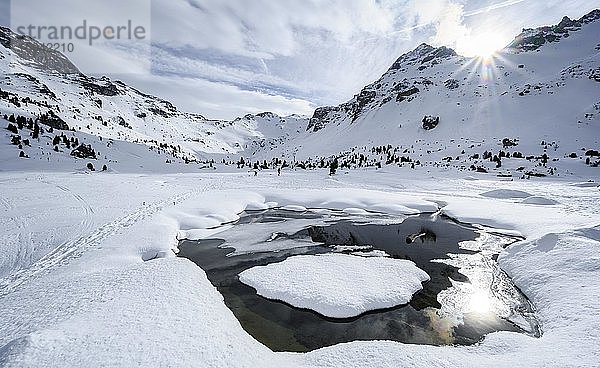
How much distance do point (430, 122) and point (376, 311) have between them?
60.4 meters

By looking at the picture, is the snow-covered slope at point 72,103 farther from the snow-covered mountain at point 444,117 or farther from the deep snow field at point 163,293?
the deep snow field at point 163,293

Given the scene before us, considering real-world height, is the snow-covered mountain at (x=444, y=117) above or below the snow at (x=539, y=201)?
above

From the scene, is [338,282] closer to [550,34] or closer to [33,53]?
[550,34]

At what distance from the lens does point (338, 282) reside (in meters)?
7.85

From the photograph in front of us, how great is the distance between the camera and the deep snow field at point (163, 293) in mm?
4500

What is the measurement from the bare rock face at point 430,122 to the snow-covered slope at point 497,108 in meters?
0.02

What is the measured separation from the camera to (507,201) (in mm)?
17469

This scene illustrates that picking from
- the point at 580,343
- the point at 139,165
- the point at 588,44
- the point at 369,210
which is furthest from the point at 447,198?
the point at 588,44

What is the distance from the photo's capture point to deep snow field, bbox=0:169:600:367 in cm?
450

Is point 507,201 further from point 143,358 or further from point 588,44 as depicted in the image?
point 588,44

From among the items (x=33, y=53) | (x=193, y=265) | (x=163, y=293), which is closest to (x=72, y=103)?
(x=193, y=265)

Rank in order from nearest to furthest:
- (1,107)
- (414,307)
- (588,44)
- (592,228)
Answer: (414,307)
(592,228)
(1,107)
(588,44)

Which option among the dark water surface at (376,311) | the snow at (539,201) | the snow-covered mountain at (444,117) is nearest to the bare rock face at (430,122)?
the snow-covered mountain at (444,117)

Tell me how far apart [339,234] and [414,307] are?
18.4 ft
